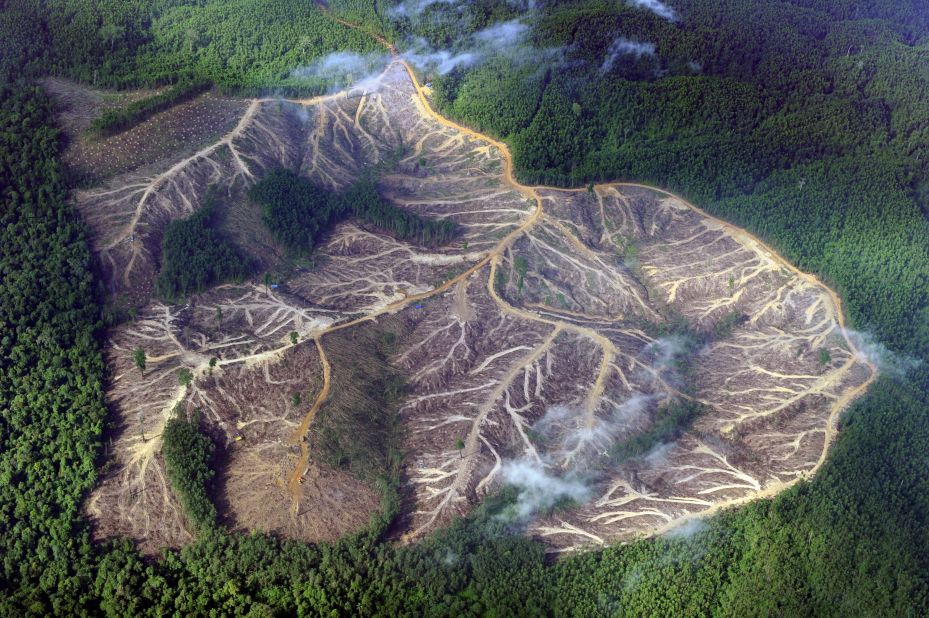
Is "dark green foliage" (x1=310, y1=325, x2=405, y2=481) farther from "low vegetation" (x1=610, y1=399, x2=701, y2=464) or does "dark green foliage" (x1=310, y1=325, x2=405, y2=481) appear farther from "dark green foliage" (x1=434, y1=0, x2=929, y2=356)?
"dark green foliage" (x1=434, y1=0, x2=929, y2=356)

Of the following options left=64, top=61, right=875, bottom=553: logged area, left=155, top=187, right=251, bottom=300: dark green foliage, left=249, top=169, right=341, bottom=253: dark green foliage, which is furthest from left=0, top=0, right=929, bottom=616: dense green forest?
left=249, top=169, right=341, bottom=253: dark green foliage

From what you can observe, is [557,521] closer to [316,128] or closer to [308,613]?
[308,613]

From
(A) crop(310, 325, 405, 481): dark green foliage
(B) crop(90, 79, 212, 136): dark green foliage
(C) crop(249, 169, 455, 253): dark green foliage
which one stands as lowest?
(A) crop(310, 325, 405, 481): dark green foliage

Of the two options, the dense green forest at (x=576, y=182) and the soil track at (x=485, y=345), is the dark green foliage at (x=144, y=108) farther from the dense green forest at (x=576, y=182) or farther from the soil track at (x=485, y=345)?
the soil track at (x=485, y=345)

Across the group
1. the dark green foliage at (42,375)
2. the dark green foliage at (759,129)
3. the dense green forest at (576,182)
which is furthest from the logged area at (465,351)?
the dark green foliage at (759,129)

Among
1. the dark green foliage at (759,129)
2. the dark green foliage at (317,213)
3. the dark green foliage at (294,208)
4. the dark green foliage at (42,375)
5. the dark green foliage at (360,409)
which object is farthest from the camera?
the dark green foliage at (759,129)

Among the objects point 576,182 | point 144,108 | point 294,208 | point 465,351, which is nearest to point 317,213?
point 294,208

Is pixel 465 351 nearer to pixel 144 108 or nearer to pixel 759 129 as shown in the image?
pixel 144 108

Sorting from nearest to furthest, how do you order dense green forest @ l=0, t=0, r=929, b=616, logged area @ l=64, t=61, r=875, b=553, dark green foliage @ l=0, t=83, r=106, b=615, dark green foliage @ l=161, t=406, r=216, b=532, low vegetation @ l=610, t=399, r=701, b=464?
1. dark green foliage @ l=0, t=83, r=106, b=615
2. dense green forest @ l=0, t=0, r=929, b=616
3. dark green foliage @ l=161, t=406, r=216, b=532
4. logged area @ l=64, t=61, r=875, b=553
5. low vegetation @ l=610, t=399, r=701, b=464
